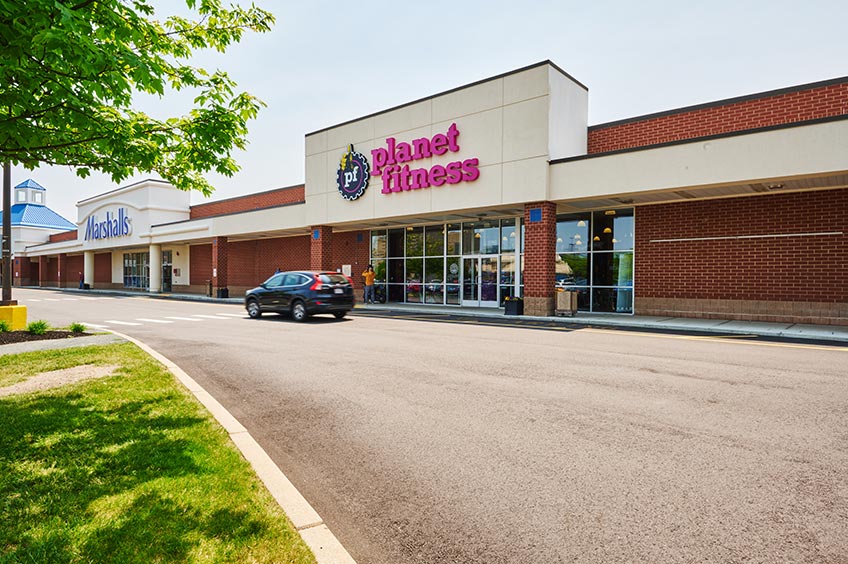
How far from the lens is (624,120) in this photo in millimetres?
18047

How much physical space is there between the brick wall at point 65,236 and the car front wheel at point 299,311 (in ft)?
167

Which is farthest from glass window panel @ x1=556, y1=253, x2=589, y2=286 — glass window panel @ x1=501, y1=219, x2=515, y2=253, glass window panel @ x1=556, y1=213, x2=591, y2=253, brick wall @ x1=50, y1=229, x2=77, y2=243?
brick wall @ x1=50, y1=229, x2=77, y2=243

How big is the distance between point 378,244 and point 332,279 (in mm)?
10254

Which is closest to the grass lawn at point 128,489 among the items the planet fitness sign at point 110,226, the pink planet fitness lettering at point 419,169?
the pink planet fitness lettering at point 419,169

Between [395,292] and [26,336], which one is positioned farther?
[395,292]

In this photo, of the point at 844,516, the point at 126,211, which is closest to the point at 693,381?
the point at 844,516

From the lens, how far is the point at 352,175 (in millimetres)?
23672

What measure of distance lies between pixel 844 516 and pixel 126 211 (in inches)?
1928

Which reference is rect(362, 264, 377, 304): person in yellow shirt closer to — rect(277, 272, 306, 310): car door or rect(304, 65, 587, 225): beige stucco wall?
rect(304, 65, 587, 225): beige stucco wall

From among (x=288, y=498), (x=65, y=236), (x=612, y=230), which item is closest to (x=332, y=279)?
(x=612, y=230)

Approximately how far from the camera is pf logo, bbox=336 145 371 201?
2306 cm

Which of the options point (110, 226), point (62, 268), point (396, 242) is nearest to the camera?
point (396, 242)

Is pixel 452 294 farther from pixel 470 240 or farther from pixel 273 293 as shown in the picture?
pixel 273 293

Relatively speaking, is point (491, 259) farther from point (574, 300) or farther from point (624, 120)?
point (624, 120)
